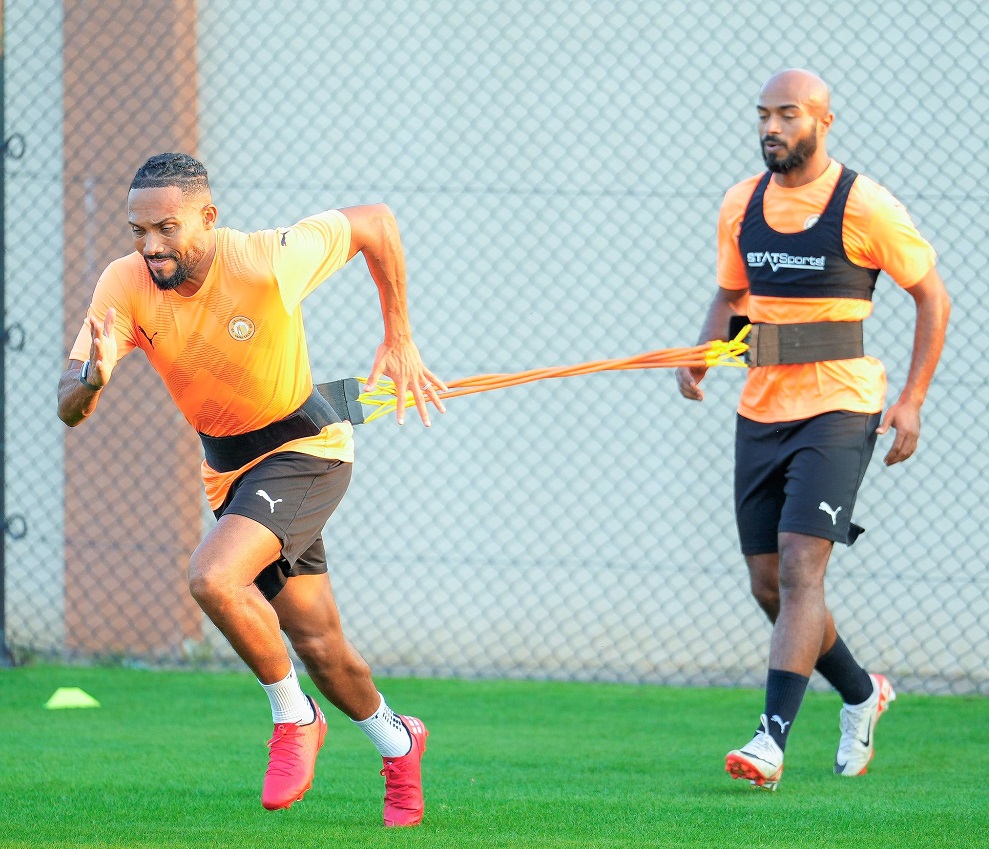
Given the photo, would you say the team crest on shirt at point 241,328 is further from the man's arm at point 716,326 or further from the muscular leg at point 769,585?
the muscular leg at point 769,585

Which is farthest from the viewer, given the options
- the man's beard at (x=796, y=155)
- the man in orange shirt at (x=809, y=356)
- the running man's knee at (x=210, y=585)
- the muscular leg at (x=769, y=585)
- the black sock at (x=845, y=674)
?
the black sock at (x=845, y=674)

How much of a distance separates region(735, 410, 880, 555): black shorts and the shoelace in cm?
172

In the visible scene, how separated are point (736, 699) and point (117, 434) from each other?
3.47 m

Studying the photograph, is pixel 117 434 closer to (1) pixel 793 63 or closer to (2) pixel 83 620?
(2) pixel 83 620

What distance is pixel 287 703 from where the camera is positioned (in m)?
3.87

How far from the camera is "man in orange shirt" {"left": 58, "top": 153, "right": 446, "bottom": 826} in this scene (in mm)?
3756

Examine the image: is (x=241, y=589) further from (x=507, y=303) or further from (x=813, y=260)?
(x=507, y=303)

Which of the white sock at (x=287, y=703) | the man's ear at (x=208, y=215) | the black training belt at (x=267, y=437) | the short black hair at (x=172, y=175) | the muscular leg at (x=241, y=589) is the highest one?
the short black hair at (x=172, y=175)

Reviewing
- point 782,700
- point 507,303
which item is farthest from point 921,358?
point 507,303

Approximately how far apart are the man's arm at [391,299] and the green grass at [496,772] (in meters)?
1.21

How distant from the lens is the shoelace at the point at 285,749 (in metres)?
3.76

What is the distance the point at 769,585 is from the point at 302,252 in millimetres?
1979

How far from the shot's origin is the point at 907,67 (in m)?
6.88

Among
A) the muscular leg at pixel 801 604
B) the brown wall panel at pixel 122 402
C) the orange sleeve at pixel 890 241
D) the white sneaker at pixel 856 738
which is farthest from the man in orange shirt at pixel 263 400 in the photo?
the brown wall panel at pixel 122 402
